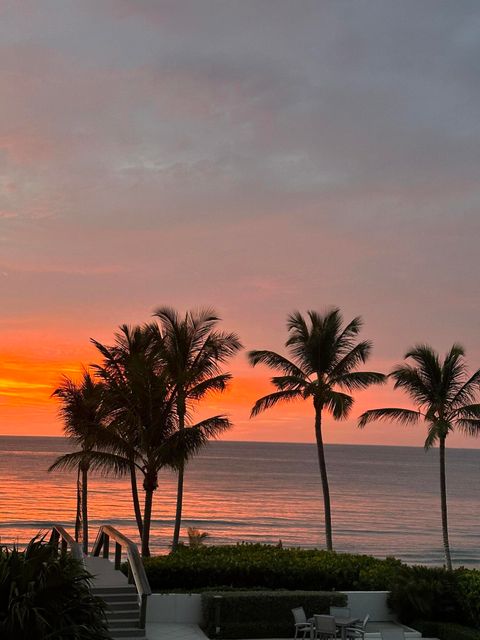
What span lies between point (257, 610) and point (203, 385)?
37.0ft

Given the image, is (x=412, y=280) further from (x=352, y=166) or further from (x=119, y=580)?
(x=119, y=580)

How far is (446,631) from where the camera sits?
1992cm

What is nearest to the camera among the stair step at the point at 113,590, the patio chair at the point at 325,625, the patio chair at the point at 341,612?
the patio chair at the point at 325,625

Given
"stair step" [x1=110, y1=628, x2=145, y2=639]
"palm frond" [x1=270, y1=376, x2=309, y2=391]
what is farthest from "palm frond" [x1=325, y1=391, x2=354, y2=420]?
"stair step" [x1=110, y1=628, x2=145, y2=639]

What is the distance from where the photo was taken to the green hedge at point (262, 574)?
892 inches

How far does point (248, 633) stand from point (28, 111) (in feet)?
50.5

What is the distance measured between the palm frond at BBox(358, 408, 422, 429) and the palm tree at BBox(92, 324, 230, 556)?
647 cm

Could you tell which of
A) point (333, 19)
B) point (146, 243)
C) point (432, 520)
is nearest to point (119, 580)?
point (146, 243)

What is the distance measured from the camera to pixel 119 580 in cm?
2092

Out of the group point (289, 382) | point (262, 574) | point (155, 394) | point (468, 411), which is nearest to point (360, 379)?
point (289, 382)

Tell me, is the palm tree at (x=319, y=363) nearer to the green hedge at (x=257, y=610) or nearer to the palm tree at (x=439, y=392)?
the palm tree at (x=439, y=392)

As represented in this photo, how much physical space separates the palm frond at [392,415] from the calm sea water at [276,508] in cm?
3030

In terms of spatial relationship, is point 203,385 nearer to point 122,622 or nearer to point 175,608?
point 175,608

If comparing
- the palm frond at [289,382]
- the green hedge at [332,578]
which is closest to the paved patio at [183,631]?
the green hedge at [332,578]
